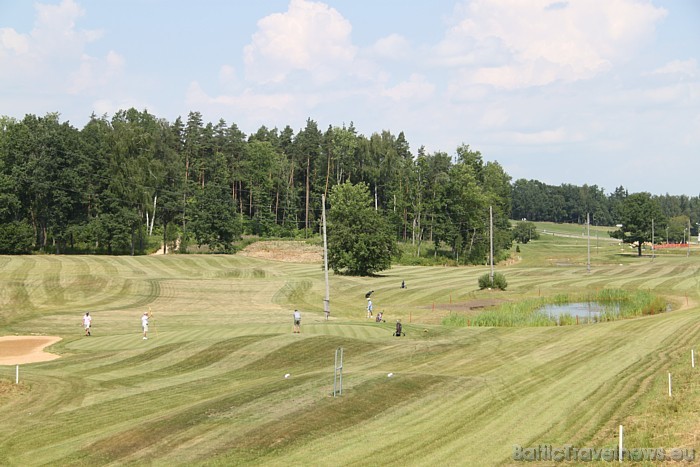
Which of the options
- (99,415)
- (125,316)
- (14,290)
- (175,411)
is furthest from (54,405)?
(14,290)

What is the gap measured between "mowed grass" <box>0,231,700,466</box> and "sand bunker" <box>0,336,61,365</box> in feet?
5.71

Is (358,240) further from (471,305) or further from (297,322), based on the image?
(297,322)

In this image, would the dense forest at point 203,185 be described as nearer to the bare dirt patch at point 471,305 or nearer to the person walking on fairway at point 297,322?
the bare dirt patch at point 471,305

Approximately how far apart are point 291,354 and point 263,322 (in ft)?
62.7

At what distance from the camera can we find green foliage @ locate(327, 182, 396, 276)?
3883 inches

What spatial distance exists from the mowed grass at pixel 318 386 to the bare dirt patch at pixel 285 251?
179ft

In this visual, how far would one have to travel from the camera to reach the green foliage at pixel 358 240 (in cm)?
9862

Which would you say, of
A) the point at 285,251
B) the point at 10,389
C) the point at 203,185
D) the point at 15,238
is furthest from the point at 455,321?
the point at 203,185

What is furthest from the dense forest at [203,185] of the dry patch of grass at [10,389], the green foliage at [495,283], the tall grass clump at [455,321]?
the dry patch of grass at [10,389]

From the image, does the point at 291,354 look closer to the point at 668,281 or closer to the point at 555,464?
the point at 555,464

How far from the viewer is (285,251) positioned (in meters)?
134

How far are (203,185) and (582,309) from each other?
101 metres

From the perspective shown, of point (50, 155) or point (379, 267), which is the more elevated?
point (50, 155)

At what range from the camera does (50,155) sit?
12000cm
